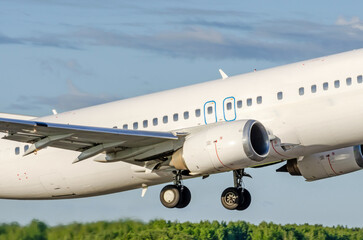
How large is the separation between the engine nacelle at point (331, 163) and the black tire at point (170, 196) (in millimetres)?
5153

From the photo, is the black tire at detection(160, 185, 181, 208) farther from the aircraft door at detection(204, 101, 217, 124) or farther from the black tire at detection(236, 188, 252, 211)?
the aircraft door at detection(204, 101, 217, 124)

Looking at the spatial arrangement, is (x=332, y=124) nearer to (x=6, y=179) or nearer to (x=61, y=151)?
(x=61, y=151)

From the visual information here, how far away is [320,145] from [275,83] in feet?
9.12

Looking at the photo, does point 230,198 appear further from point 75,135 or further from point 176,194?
point 75,135

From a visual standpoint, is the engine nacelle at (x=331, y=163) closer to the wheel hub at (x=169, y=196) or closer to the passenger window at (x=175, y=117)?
the wheel hub at (x=169, y=196)

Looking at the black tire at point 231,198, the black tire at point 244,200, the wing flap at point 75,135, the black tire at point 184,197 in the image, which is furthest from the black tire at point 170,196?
the black tire at point 244,200

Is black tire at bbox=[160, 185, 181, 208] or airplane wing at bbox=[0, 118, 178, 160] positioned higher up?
airplane wing at bbox=[0, 118, 178, 160]

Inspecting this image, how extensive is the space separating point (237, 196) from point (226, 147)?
4499 millimetres

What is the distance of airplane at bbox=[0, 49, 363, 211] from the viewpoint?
36000 millimetres

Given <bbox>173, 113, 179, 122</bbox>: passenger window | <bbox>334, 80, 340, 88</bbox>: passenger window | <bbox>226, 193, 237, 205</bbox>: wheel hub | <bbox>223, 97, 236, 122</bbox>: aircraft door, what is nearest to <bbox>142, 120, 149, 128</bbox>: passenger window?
<bbox>173, 113, 179, 122</bbox>: passenger window

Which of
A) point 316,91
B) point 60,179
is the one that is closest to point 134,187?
point 60,179

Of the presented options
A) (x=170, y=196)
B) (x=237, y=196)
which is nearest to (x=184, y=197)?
(x=170, y=196)

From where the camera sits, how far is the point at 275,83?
37094 millimetres

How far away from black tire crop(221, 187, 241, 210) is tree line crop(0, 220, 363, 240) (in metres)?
4.06
